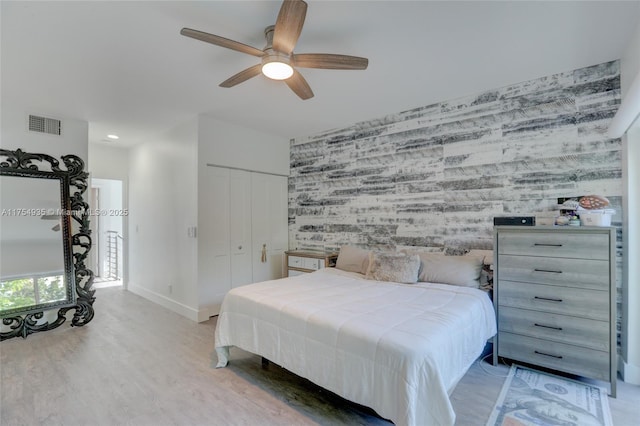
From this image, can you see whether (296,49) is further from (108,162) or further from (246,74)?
(108,162)

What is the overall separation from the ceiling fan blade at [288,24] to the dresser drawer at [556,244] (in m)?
2.27

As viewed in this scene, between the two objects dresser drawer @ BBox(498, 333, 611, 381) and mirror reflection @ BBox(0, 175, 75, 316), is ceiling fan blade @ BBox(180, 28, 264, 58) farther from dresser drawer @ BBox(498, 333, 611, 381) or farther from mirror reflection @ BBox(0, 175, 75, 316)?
mirror reflection @ BBox(0, 175, 75, 316)

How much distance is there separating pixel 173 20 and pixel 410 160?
9.00 ft

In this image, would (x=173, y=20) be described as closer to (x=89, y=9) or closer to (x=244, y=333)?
(x=89, y=9)

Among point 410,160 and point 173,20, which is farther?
point 410,160

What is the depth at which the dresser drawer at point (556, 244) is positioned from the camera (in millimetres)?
2230

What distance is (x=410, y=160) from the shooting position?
12.1ft

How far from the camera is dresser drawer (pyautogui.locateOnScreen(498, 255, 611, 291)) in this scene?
7.29 feet

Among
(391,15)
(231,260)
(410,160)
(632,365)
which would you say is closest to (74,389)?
(231,260)

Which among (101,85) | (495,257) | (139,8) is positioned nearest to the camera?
(139,8)

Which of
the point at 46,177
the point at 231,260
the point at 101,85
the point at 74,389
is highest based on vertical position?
the point at 101,85

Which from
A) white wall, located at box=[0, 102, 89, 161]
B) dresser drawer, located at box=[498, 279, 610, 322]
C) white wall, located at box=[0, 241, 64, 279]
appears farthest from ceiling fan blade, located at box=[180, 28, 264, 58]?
white wall, located at box=[0, 241, 64, 279]

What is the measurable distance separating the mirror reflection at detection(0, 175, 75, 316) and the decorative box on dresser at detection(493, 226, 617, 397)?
185 inches

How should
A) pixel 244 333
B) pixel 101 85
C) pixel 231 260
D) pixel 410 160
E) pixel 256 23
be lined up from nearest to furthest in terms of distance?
pixel 256 23 < pixel 244 333 < pixel 101 85 < pixel 410 160 < pixel 231 260
